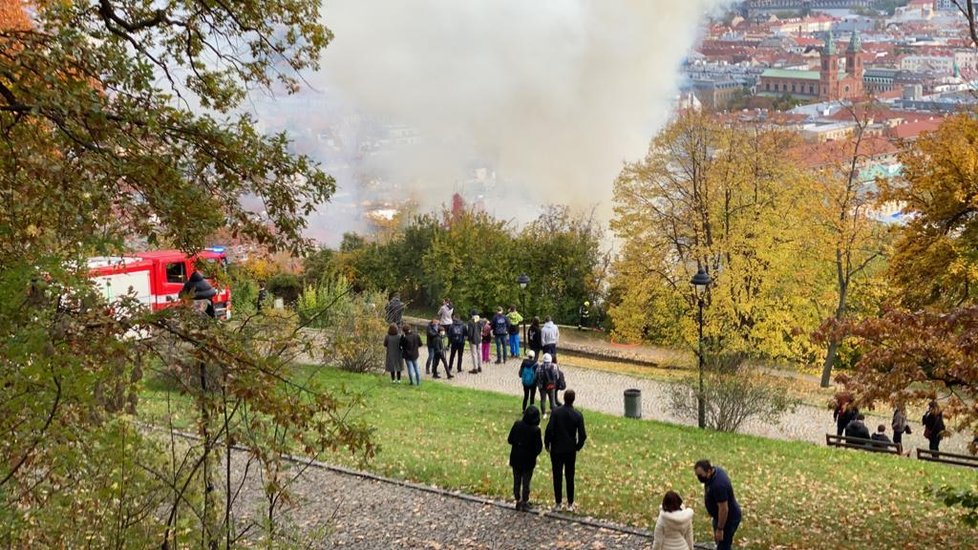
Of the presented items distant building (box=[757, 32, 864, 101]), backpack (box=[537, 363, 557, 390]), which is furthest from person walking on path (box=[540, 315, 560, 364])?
distant building (box=[757, 32, 864, 101])

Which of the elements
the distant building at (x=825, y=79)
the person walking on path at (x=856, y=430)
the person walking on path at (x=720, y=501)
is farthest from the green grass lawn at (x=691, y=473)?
the distant building at (x=825, y=79)

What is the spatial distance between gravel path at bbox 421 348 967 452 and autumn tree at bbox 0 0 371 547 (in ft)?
38.7

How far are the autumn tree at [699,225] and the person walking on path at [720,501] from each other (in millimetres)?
21035

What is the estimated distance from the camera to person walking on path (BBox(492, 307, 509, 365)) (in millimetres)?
24047

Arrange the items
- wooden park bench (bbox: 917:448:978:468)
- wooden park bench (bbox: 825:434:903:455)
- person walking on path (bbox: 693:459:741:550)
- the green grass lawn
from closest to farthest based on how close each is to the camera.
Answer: person walking on path (bbox: 693:459:741:550) < the green grass lawn < wooden park bench (bbox: 917:448:978:468) < wooden park bench (bbox: 825:434:903:455)

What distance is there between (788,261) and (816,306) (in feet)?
10.4

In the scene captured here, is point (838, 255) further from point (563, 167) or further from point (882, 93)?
point (882, 93)

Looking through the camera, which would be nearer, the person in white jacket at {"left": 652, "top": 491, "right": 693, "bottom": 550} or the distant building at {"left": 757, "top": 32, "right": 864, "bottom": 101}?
the person in white jacket at {"left": 652, "top": 491, "right": 693, "bottom": 550}

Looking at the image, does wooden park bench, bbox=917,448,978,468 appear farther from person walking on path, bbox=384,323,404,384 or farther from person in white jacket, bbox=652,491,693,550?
person walking on path, bbox=384,323,404,384

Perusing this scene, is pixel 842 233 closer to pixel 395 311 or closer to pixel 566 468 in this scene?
pixel 395 311

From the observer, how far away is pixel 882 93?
17788cm

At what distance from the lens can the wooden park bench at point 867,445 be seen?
16.4 meters

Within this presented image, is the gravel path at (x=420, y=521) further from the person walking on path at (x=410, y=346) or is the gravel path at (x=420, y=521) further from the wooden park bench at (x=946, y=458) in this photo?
the person walking on path at (x=410, y=346)

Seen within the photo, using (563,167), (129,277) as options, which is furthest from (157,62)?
(563,167)
